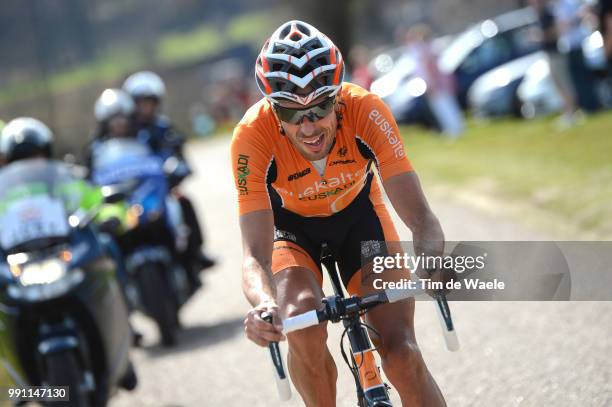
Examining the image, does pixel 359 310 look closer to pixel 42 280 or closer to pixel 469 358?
pixel 42 280

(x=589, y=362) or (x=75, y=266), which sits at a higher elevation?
(x=75, y=266)

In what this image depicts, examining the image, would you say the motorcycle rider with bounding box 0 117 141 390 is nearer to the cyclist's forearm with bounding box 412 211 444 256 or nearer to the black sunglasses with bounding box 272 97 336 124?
the black sunglasses with bounding box 272 97 336 124

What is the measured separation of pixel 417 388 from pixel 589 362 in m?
2.32

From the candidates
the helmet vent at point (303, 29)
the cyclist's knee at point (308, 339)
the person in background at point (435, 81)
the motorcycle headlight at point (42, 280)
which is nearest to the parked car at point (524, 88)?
the person in background at point (435, 81)

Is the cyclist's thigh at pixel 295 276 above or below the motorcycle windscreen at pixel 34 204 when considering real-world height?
below

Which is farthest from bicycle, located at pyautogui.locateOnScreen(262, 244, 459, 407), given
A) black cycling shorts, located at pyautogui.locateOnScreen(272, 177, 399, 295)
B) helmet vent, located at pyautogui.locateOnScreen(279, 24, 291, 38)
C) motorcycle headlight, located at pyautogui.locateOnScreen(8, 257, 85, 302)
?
motorcycle headlight, located at pyautogui.locateOnScreen(8, 257, 85, 302)

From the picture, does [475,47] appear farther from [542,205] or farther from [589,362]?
[589,362]

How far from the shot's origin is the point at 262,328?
14.7 feet

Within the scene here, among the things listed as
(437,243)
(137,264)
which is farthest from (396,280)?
(137,264)

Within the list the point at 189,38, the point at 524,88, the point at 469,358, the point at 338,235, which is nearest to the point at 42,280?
the point at 338,235

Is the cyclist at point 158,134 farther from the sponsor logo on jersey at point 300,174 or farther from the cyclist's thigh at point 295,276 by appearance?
the sponsor logo on jersey at point 300,174

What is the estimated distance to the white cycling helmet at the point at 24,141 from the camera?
27.0 ft

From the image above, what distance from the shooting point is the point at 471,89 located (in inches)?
1037

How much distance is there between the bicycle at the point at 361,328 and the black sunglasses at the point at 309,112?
0.90m
